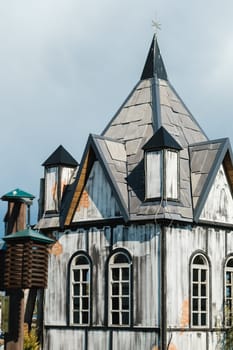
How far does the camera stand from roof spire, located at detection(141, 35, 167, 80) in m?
24.6

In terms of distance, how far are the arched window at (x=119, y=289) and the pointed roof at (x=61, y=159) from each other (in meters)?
3.83

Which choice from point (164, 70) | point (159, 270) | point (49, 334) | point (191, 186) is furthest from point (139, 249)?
point (164, 70)

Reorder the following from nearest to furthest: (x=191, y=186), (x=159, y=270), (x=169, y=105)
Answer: (x=159, y=270) → (x=191, y=186) → (x=169, y=105)

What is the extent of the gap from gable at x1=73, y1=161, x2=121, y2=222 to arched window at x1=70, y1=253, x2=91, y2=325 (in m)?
1.28

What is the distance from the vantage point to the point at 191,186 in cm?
2169

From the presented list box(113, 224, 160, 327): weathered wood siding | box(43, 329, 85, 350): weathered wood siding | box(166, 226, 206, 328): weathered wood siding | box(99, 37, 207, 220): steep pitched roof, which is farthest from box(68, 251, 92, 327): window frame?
box(166, 226, 206, 328): weathered wood siding

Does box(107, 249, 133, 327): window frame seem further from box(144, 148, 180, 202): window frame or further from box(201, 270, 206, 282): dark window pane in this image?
box(201, 270, 206, 282): dark window pane

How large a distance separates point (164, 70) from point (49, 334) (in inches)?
370

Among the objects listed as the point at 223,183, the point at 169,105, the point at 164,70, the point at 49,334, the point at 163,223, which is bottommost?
the point at 49,334

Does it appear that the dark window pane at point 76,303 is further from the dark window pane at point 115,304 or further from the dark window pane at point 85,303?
the dark window pane at point 115,304

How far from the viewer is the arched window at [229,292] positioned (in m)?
21.7

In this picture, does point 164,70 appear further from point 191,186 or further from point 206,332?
point 206,332

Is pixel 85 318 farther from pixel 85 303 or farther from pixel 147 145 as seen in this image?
pixel 147 145

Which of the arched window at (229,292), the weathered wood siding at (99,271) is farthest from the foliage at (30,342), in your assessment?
the arched window at (229,292)
